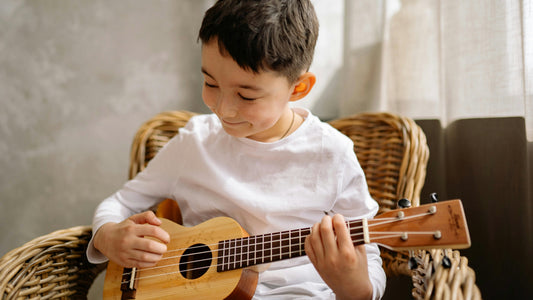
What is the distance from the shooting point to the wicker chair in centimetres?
72

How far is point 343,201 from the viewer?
0.95 metres

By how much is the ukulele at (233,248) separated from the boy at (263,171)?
0.04 meters

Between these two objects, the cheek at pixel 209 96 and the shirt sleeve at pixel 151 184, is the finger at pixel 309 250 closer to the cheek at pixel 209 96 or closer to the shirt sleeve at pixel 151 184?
the cheek at pixel 209 96

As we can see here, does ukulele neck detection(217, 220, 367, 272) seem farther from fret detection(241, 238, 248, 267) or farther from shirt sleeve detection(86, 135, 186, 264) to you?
shirt sleeve detection(86, 135, 186, 264)

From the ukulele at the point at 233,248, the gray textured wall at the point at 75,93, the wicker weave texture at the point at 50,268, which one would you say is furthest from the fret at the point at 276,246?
the gray textured wall at the point at 75,93

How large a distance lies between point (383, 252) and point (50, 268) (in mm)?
887

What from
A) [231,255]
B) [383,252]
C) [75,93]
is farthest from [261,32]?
[75,93]

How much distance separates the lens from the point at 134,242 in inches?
34.1

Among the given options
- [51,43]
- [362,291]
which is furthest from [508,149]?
[51,43]

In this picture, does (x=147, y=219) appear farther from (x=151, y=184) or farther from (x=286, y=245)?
(x=286, y=245)

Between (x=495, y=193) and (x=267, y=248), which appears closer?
(x=267, y=248)

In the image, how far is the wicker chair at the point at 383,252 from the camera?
2.35 feet

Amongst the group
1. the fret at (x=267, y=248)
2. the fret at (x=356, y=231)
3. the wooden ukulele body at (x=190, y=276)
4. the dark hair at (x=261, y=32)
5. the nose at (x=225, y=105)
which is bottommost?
the wooden ukulele body at (x=190, y=276)

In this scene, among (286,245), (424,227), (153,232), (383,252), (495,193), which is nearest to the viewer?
(424,227)
